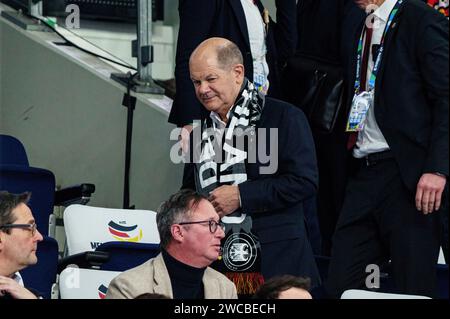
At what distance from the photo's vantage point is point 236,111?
19.2ft

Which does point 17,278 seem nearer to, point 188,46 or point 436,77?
point 188,46

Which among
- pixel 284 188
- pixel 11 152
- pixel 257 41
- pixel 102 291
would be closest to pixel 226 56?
pixel 284 188

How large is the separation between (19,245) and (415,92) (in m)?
1.72

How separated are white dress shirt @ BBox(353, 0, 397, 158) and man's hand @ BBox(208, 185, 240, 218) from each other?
539 millimetres

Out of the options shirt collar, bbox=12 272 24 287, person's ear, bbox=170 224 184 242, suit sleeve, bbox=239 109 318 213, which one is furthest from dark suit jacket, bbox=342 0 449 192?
shirt collar, bbox=12 272 24 287

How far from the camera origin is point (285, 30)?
23.0 ft

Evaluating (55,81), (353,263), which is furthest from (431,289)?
(55,81)

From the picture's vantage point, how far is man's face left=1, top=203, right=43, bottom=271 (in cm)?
541

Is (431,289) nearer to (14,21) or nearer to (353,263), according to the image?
(353,263)

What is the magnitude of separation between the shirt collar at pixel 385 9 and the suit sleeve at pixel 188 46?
98 cm

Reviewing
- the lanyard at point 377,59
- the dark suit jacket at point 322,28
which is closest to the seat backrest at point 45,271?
the lanyard at point 377,59

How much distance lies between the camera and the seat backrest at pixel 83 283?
17.9 ft
